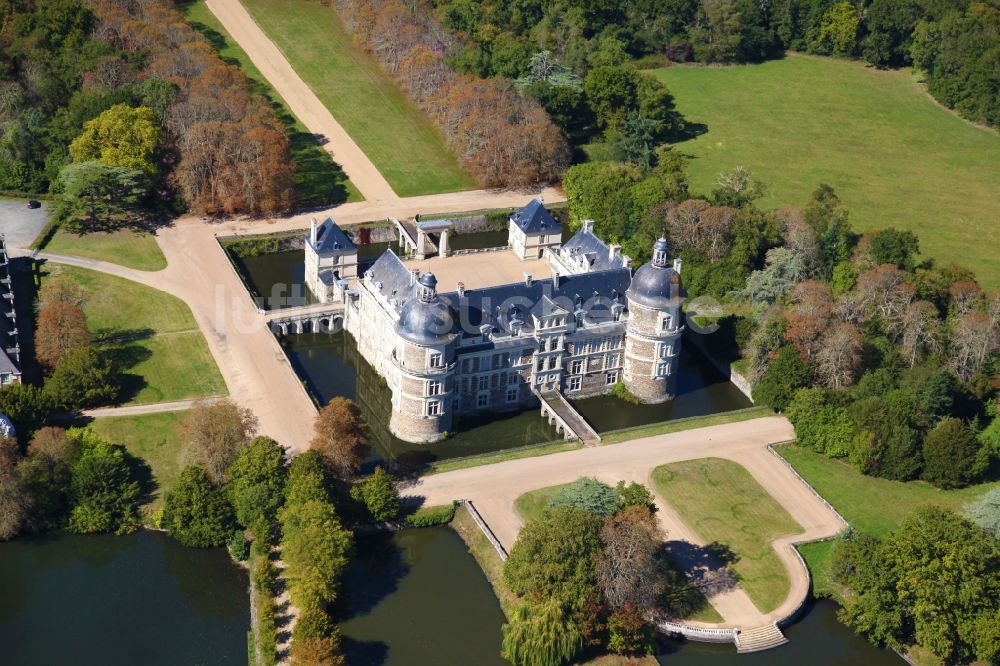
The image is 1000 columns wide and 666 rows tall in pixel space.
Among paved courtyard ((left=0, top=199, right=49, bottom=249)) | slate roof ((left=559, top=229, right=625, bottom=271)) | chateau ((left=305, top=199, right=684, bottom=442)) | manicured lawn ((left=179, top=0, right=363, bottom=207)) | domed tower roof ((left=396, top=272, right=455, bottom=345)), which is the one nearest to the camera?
domed tower roof ((left=396, top=272, right=455, bottom=345))

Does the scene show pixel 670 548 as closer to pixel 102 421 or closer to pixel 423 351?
pixel 423 351

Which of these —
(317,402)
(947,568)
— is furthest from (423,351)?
(947,568)

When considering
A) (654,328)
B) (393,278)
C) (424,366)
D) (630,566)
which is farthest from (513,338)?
(630,566)

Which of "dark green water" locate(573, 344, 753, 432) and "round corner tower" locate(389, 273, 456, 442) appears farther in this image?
"dark green water" locate(573, 344, 753, 432)

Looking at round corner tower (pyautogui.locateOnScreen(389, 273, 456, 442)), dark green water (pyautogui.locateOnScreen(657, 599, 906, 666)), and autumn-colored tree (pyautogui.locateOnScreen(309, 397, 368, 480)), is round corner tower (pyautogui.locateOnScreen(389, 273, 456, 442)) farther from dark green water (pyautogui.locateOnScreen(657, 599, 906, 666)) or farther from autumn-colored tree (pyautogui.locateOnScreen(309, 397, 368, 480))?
dark green water (pyautogui.locateOnScreen(657, 599, 906, 666))

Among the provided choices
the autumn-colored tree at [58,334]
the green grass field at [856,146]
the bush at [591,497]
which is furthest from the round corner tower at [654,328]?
the autumn-colored tree at [58,334]

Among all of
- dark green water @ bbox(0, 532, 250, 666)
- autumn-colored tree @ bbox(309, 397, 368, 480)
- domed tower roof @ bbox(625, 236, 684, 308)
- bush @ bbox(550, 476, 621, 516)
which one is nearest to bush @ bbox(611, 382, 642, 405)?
domed tower roof @ bbox(625, 236, 684, 308)
